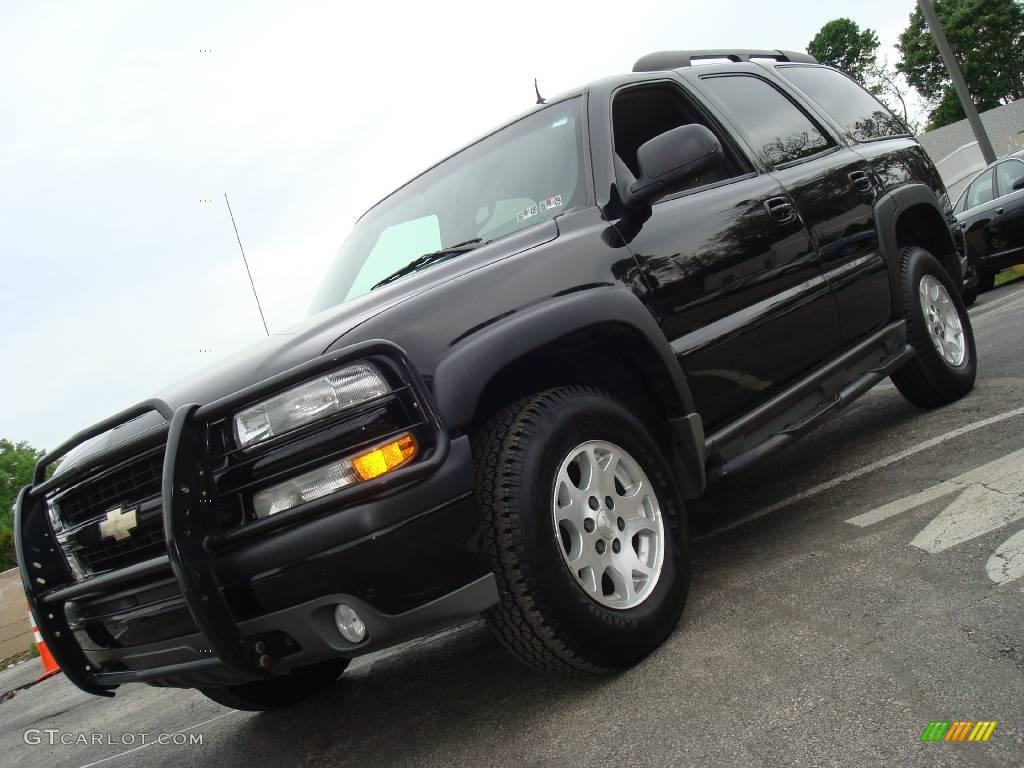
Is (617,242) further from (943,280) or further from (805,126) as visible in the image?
(943,280)

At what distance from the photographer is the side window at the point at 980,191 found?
1105 cm

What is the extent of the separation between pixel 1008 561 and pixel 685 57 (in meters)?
2.69

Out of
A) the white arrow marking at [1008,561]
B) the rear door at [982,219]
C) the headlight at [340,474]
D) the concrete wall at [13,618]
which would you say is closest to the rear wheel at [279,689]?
the headlight at [340,474]

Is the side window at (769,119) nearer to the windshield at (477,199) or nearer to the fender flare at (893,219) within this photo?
the fender flare at (893,219)

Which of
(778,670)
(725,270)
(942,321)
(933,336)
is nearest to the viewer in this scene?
(778,670)

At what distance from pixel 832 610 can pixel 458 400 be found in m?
1.29

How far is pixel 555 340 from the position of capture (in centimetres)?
275

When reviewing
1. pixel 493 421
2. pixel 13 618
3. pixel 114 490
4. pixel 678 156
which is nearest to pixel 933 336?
pixel 678 156

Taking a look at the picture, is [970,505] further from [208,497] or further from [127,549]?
[127,549]

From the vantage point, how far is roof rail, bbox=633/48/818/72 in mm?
4109

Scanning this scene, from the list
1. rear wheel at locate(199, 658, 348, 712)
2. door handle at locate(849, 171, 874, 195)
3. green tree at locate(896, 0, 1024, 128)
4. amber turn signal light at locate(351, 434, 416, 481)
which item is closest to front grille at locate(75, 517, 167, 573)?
amber turn signal light at locate(351, 434, 416, 481)

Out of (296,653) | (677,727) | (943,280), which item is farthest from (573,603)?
(943,280)

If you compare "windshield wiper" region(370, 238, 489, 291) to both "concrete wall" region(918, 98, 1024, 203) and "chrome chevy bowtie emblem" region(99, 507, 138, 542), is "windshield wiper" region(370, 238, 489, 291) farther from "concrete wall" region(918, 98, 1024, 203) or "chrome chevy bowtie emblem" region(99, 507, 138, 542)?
"concrete wall" region(918, 98, 1024, 203)

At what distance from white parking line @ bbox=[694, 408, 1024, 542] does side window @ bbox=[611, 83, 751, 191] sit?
1.47 meters
